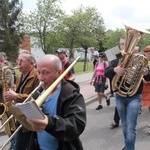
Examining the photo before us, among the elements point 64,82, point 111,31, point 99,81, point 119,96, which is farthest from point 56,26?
point 111,31

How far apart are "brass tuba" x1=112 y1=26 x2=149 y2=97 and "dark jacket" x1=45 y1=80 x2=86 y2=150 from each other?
5.97 ft

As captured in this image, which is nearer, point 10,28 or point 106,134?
point 106,134

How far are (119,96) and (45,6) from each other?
2086 centimetres

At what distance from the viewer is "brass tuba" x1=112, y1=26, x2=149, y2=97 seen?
157 inches

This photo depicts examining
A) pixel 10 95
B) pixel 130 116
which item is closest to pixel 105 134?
pixel 130 116

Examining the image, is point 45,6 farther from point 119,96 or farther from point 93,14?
point 119,96

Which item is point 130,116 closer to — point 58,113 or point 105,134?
point 105,134

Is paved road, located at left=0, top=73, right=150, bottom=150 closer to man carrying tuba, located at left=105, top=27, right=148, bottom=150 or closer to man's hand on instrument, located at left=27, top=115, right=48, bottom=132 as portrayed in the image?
man carrying tuba, located at left=105, top=27, right=148, bottom=150

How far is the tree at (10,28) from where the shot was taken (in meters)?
39.3

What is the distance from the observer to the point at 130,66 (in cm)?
406

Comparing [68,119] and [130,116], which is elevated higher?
[68,119]

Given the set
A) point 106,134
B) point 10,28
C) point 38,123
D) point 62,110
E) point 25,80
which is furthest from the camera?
point 10,28

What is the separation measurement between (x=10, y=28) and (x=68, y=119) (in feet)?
135

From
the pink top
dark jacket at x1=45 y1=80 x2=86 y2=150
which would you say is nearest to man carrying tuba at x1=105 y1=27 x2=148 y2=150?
dark jacket at x1=45 y1=80 x2=86 y2=150
